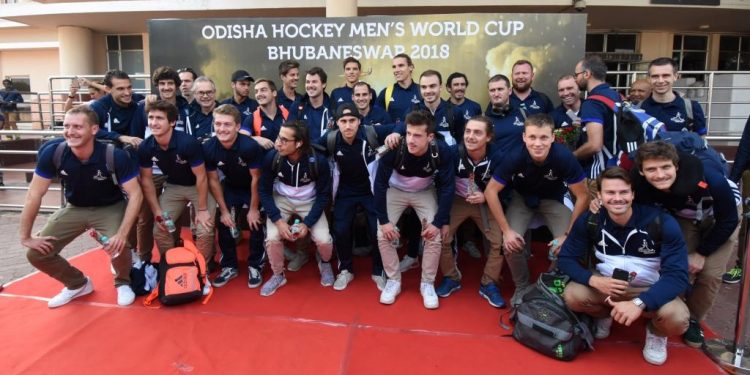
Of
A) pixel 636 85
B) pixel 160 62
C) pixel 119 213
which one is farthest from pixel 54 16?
pixel 636 85

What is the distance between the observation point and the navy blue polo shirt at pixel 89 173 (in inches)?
147

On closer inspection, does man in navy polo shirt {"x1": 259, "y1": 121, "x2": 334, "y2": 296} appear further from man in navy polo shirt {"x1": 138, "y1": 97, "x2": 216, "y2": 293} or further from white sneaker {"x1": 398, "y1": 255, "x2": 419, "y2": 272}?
white sneaker {"x1": 398, "y1": 255, "x2": 419, "y2": 272}

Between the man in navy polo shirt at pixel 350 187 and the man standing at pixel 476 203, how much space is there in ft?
2.29

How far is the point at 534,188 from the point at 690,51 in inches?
651

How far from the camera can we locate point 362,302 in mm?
3965

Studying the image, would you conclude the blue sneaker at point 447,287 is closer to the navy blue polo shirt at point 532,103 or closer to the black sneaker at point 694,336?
the black sneaker at point 694,336

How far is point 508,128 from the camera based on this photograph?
4656mm

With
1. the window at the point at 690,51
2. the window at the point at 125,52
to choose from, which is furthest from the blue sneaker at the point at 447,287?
the window at the point at 125,52

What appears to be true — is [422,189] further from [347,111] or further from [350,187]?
[347,111]

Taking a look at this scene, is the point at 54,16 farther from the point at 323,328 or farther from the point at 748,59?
the point at 748,59

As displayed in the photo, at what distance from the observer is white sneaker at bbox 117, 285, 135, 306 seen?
3.91 meters

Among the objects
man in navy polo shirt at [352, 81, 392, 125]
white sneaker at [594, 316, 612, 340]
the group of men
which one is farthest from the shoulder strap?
white sneaker at [594, 316, 612, 340]

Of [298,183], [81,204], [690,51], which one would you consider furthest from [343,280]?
[690,51]

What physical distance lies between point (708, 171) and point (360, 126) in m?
2.87
